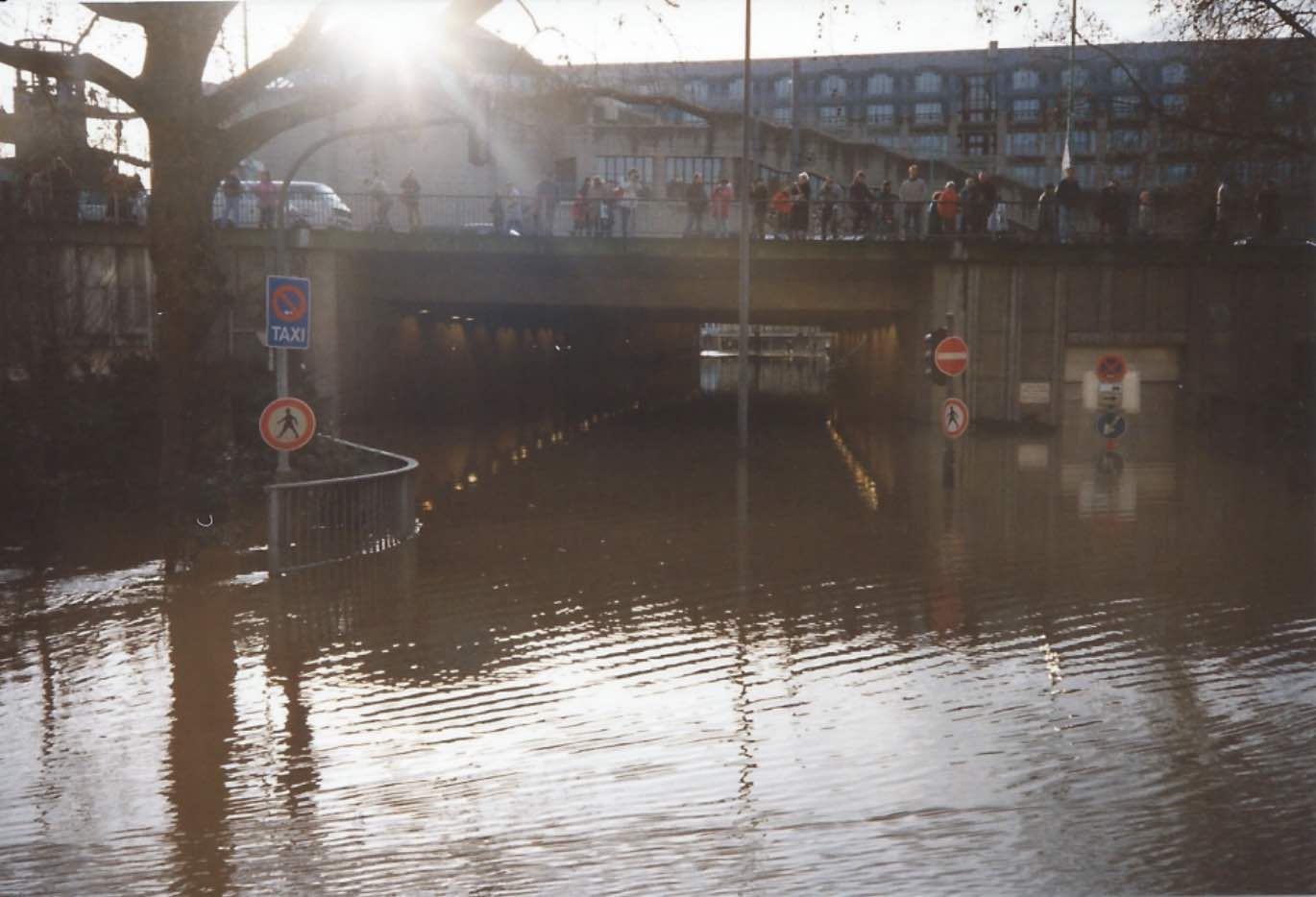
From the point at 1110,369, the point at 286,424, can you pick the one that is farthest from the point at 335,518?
the point at 1110,369

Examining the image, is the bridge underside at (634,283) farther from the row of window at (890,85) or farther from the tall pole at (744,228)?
the row of window at (890,85)

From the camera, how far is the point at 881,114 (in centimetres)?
10438

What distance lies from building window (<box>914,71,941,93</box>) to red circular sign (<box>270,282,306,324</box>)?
91.4m

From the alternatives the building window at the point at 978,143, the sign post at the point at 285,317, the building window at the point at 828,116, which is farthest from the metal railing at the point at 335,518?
the building window at the point at 828,116

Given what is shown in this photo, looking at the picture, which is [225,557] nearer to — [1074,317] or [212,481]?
[212,481]

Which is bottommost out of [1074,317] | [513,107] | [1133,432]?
[1133,432]

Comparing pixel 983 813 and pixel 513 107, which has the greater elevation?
pixel 513 107

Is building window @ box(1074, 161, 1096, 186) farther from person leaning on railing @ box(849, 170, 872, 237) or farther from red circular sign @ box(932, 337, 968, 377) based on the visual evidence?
red circular sign @ box(932, 337, 968, 377)

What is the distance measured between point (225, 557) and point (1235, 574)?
9.75 meters

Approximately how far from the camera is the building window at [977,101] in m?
98.9

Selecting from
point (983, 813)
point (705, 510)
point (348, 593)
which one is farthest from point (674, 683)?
point (705, 510)

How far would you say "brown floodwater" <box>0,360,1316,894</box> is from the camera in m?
6.80

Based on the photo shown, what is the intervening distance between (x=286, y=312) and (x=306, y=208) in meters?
22.2

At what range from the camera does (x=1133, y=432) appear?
36875 millimetres
